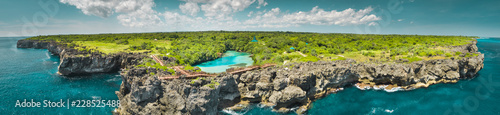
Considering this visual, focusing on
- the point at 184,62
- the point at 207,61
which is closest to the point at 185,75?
the point at 184,62

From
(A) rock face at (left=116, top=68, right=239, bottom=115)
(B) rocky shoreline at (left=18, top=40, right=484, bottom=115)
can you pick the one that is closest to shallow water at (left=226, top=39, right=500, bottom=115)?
(B) rocky shoreline at (left=18, top=40, right=484, bottom=115)

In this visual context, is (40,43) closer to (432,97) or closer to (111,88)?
(111,88)

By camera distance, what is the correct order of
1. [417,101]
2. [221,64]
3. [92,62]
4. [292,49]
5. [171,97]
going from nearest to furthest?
[171,97] < [417,101] < [92,62] < [221,64] < [292,49]

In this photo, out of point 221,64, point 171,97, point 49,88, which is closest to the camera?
point 171,97

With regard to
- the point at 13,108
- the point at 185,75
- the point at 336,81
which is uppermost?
the point at 185,75

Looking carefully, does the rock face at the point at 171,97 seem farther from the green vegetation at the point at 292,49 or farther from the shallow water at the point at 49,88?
the shallow water at the point at 49,88

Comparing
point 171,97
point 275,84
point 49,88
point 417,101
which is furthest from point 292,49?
point 49,88

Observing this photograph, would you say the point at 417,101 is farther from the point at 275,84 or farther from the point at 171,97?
the point at 171,97
